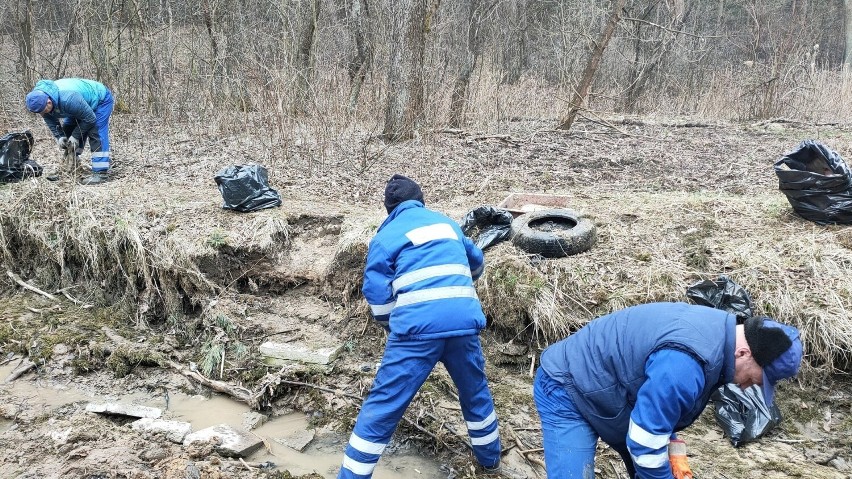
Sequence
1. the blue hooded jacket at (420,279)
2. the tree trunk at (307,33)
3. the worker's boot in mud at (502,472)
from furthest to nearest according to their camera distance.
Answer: the tree trunk at (307,33) → the worker's boot in mud at (502,472) → the blue hooded jacket at (420,279)

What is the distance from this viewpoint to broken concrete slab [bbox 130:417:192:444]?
3990 millimetres

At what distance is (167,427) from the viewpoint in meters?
4.11

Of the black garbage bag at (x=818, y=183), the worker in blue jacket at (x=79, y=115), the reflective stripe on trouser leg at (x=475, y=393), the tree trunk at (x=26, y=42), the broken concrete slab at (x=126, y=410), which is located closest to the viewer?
the reflective stripe on trouser leg at (x=475, y=393)

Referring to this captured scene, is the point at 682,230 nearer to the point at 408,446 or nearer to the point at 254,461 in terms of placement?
the point at 408,446

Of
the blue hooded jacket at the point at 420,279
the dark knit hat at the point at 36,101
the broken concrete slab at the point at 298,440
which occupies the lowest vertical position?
the broken concrete slab at the point at 298,440

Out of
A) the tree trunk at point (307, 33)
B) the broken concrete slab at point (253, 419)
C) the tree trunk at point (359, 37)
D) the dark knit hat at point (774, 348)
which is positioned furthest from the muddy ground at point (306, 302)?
the tree trunk at point (307, 33)

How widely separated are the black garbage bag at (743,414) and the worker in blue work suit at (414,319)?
5.70ft

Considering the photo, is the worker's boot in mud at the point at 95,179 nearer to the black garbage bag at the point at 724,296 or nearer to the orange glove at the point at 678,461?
the black garbage bag at the point at 724,296

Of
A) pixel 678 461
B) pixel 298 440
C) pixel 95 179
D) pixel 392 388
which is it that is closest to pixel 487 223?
pixel 298 440

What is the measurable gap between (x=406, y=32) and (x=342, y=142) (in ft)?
5.87

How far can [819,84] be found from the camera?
39.5 ft

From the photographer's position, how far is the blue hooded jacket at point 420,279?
3.19m

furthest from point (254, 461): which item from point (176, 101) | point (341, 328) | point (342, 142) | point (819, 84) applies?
point (819, 84)

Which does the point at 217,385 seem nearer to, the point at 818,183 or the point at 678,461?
the point at 678,461
